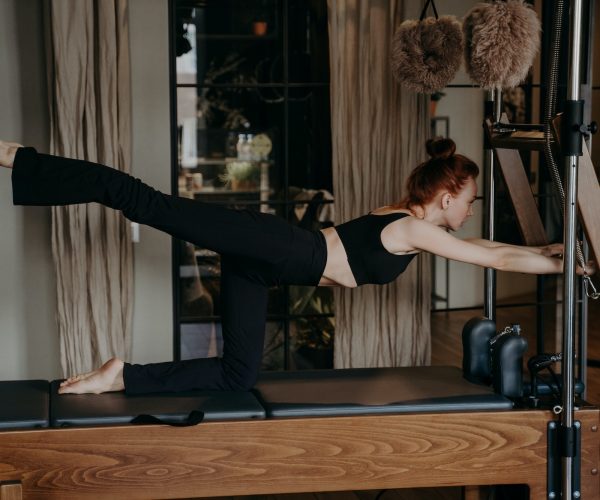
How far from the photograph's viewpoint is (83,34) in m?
4.10

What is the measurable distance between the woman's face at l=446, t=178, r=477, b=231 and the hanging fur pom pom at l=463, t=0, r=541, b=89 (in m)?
0.35

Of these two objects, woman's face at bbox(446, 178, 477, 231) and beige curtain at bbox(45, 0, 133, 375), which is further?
beige curtain at bbox(45, 0, 133, 375)

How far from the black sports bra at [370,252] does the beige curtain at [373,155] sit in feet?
4.44

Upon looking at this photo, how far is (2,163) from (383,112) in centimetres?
219

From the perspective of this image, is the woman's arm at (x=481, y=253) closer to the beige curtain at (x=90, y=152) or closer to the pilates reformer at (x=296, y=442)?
the pilates reformer at (x=296, y=442)

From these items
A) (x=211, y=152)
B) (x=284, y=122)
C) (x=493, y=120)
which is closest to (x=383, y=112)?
(x=284, y=122)

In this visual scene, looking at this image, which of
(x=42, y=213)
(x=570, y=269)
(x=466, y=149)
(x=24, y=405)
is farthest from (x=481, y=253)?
(x=466, y=149)

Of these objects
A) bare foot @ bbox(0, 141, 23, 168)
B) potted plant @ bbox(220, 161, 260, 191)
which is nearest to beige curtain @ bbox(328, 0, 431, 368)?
potted plant @ bbox(220, 161, 260, 191)

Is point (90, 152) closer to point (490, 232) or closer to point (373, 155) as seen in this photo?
point (373, 155)

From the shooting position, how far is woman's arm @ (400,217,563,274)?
9.43 ft

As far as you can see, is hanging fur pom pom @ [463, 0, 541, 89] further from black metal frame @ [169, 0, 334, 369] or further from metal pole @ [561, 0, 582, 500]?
black metal frame @ [169, 0, 334, 369]

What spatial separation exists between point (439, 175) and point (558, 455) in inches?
38.2

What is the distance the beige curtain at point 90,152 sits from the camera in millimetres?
4098

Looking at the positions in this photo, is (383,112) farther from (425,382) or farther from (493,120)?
(425,382)
